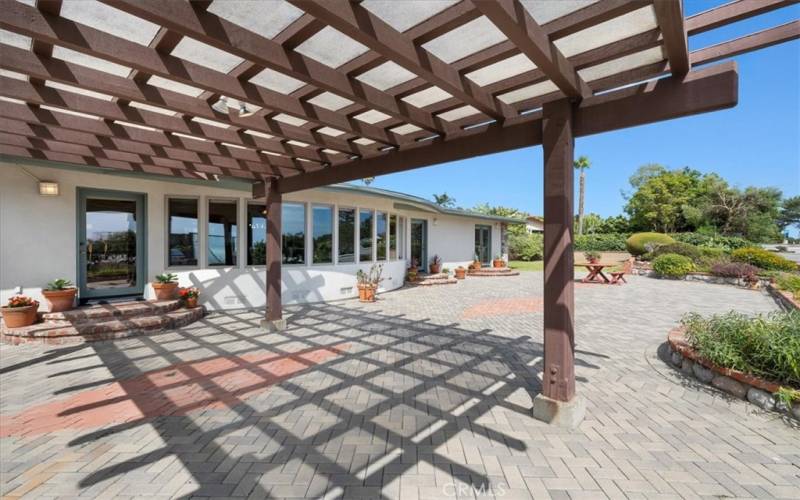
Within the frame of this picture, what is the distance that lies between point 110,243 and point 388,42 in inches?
300

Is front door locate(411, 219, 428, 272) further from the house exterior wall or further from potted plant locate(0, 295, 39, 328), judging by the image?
potted plant locate(0, 295, 39, 328)

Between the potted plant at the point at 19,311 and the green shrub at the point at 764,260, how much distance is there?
21470mm

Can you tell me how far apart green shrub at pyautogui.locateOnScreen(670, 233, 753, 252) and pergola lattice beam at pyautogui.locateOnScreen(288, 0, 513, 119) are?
79.6ft

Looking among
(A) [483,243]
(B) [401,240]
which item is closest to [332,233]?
(B) [401,240]

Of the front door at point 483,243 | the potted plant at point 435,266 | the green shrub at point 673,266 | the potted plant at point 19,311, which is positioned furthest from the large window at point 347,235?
the green shrub at point 673,266

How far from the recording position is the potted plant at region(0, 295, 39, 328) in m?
5.48

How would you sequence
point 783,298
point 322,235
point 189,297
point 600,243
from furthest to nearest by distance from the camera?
point 600,243 < point 322,235 < point 783,298 < point 189,297

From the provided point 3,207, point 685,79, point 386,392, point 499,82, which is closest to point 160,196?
point 3,207

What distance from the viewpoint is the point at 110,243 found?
23.3 feet

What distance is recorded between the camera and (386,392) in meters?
3.83

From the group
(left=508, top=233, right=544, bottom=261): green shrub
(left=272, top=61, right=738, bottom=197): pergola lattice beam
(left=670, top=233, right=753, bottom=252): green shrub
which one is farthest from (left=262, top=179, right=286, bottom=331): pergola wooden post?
(left=670, top=233, right=753, bottom=252): green shrub

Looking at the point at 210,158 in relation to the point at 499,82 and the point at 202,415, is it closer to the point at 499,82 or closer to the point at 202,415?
the point at 202,415

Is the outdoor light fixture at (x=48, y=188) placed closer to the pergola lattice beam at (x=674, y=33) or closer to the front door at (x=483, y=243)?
the pergola lattice beam at (x=674, y=33)

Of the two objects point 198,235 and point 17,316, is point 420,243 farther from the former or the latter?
point 17,316
